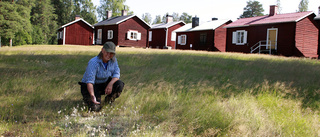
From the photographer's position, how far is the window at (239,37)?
25902 millimetres

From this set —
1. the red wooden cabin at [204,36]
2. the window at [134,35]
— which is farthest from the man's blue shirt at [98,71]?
the window at [134,35]

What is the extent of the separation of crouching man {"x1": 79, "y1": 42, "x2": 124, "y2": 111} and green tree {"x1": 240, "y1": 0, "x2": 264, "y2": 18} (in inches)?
2985

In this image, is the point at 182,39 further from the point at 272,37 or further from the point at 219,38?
Result: the point at 272,37

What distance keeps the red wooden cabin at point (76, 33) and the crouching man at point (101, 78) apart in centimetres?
3441

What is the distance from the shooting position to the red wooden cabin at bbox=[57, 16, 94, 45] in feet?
119

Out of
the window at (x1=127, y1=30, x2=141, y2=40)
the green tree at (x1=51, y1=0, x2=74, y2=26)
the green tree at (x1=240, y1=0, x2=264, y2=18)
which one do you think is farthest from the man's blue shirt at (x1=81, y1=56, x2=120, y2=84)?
the green tree at (x1=240, y1=0, x2=264, y2=18)

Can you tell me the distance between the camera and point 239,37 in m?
27.0

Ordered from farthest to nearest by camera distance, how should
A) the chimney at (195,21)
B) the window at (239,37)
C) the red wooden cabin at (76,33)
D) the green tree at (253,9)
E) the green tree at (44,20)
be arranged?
the green tree at (253,9), the green tree at (44,20), the red wooden cabin at (76,33), the chimney at (195,21), the window at (239,37)

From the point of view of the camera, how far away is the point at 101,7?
2320 inches

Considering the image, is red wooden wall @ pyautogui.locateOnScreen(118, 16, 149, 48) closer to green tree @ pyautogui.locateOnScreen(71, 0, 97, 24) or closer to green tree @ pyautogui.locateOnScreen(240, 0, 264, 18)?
green tree @ pyautogui.locateOnScreen(71, 0, 97, 24)

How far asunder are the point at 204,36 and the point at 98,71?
28.9m

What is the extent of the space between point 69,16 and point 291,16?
49.9 metres

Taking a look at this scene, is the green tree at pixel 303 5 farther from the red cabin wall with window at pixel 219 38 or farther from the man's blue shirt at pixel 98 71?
the man's blue shirt at pixel 98 71

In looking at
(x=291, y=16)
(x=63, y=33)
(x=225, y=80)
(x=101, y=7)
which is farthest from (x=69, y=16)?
(x=225, y=80)
